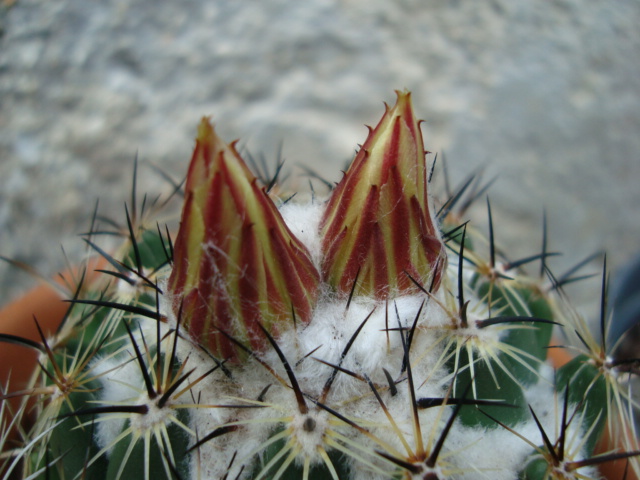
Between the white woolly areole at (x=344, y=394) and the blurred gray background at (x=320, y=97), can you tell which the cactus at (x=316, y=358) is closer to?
the white woolly areole at (x=344, y=394)

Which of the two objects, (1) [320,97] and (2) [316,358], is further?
(1) [320,97]

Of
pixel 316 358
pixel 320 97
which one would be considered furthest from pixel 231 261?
pixel 320 97

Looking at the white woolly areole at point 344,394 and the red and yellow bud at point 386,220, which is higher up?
the red and yellow bud at point 386,220

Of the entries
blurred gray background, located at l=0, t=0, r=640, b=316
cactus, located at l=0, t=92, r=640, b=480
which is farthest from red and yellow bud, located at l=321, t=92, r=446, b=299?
blurred gray background, located at l=0, t=0, r=640, b=316

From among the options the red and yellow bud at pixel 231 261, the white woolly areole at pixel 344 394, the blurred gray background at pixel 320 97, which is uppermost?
the blurred gray background at pixel 320 97

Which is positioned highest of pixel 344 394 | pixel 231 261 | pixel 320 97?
pixel 320 97

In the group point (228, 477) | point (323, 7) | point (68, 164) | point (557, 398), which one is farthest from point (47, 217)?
point (557, 398)

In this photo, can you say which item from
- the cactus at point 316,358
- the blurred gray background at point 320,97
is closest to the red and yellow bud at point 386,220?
the cactus at point 316,358

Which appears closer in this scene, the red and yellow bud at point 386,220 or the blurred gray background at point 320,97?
the red and yellow bud at point 386,220

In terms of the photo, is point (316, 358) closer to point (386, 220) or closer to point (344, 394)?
point (344, 394)
